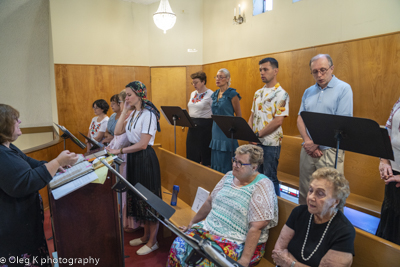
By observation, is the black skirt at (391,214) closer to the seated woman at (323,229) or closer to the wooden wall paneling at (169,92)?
the seated woman at (323,229)

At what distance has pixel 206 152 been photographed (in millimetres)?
3664

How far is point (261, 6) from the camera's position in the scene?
4289mm

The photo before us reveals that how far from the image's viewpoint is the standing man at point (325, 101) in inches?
85.7

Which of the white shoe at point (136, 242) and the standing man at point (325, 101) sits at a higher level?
the standing man at point (325, 101)

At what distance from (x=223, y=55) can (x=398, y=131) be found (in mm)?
3840

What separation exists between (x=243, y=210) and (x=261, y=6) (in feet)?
11.9

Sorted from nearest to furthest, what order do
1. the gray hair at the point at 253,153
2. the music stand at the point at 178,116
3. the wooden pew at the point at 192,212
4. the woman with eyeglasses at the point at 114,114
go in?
the wooden pew at the point at 192,212
the gray hair at the point at 253,153
the music stand at the point at 178,116
the woman with eyeglasses at the point at 114,114

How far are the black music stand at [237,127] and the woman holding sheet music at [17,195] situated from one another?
134 centimetres

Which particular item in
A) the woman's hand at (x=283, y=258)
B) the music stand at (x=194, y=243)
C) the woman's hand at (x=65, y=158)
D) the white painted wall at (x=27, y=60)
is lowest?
the woman's hand at (x=283, y=258)

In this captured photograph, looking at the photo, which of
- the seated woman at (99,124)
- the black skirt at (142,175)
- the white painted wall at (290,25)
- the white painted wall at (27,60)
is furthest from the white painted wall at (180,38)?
the black skirt at (142,175)

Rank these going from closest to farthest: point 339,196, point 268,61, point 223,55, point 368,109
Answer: point 339,196
point 268,61
point 368,109
point 223,55

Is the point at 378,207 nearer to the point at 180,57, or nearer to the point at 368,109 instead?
the point at 368,109

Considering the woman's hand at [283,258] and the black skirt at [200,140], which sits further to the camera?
the black skirt at [200,140]

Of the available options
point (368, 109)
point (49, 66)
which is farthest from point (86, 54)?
point (368, 109)
